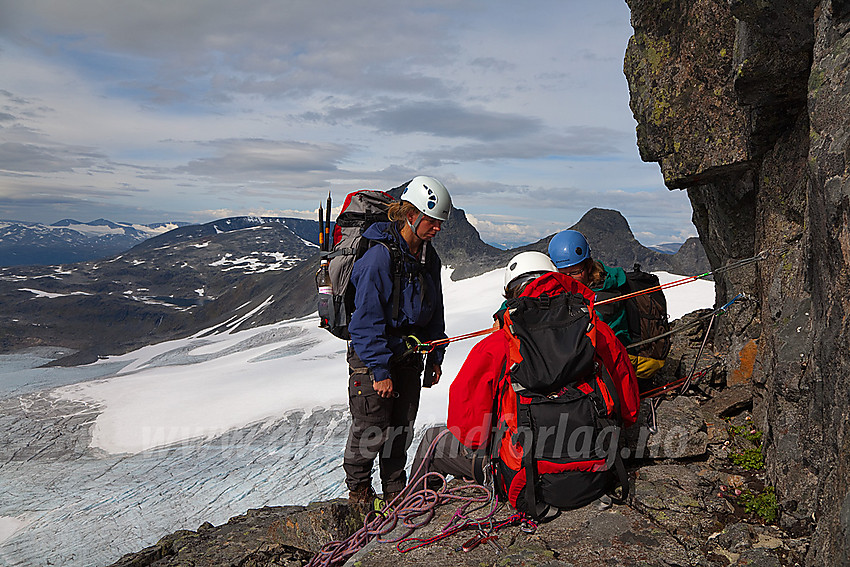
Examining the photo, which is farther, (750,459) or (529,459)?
(750,459)

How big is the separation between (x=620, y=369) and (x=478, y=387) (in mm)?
1479

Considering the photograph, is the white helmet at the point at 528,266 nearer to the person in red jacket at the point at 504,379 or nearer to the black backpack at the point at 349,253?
the person in red jacket at the point at 504,379

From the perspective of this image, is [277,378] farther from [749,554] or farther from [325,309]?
[749,554]

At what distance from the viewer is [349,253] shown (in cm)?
672

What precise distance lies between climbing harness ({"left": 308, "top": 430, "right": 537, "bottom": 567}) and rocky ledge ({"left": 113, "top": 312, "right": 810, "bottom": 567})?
81 mm

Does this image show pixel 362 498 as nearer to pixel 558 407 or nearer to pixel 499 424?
pixel 499 424

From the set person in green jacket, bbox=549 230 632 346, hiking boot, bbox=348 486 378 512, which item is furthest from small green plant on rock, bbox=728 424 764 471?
hiking boot, bbox=348 486 378 512

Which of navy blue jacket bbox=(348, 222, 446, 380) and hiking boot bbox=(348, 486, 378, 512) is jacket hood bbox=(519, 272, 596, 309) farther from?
hiking boot bbox=(348, 486, 378, 512)

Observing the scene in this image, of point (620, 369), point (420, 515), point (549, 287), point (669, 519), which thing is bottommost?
point (420, 515)

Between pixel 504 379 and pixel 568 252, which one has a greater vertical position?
pixel 568 252

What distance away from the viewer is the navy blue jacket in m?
6.34

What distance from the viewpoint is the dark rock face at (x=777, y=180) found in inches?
151

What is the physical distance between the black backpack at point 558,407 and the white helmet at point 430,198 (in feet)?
6.20

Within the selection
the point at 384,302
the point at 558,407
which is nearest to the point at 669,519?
the point at 558,407
